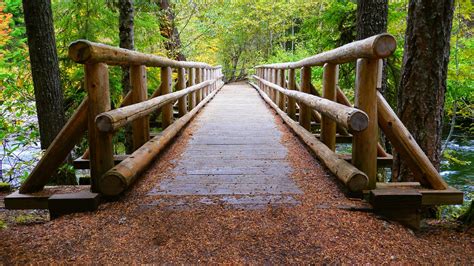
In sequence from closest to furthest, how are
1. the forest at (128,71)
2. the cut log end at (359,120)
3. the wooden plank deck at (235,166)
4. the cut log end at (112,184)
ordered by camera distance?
the cut log end at (359,120) → the cut log end at (112,184) → the wooden plank deck at (235,166) → the forest at (128,71)

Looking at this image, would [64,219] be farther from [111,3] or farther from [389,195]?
[111,3]

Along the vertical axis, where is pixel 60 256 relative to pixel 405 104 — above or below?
below

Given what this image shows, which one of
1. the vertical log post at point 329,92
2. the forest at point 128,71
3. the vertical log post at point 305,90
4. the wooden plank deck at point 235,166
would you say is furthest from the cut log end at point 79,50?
the vertical log post at point 305,90

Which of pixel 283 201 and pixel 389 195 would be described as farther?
pixel 283 201

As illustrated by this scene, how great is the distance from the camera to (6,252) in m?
2.62

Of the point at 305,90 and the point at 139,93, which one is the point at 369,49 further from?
the point at 305,90

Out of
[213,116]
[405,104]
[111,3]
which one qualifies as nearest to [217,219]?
[405,104]

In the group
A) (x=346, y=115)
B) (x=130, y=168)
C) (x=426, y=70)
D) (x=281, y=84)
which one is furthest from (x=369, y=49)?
(x=281, y=84)

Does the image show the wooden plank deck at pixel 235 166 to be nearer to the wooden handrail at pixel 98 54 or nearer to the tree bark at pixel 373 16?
the wooden handrail at pixel 98 54

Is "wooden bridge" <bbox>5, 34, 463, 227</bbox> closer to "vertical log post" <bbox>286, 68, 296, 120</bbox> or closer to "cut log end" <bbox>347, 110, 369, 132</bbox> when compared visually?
"cut log end" <bbox>347, 110, 369, 132</bbox>

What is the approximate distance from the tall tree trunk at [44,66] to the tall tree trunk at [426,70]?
4.74m

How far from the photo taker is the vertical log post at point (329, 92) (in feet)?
15.2

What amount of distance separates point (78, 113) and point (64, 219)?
88cm

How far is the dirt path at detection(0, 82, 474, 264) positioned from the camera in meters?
2.56
